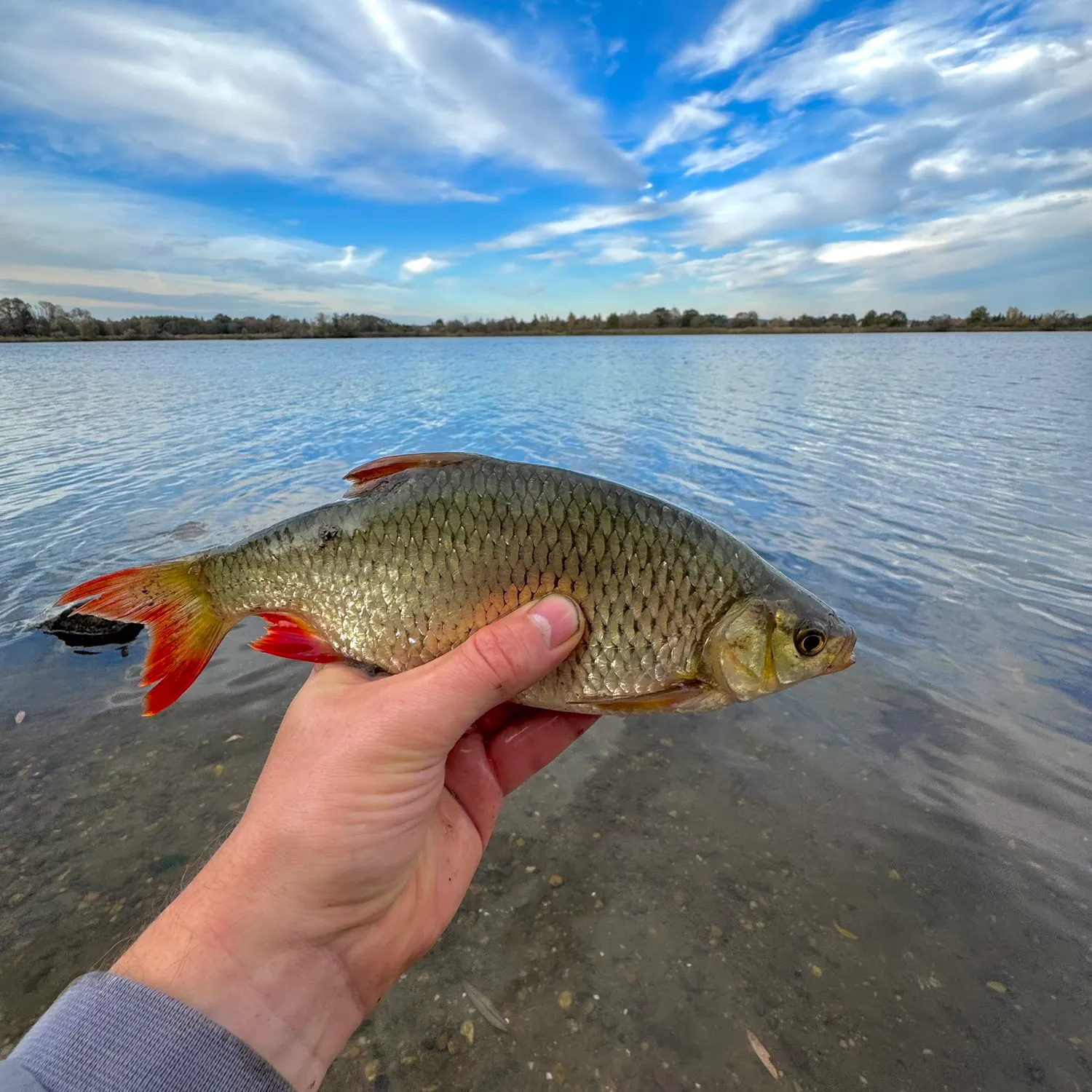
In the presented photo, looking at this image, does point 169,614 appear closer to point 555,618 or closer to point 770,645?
point 555,618

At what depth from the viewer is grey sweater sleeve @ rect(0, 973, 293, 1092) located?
135 cm

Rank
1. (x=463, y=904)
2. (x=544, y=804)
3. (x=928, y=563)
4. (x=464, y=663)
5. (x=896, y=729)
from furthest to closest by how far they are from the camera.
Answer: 1. (x=928, y=563)
2. (x=896, y=729)
3. (x=544, y=804)
4. (x=463, y=904)
5. (x=464, y=663)

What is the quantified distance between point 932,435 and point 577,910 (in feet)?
68.3

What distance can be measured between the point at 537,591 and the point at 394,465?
34.8 inches

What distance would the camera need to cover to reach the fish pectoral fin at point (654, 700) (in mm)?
2484

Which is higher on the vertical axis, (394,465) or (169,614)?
(394,465)

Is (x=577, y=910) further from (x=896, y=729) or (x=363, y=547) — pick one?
(x=896, y=729)

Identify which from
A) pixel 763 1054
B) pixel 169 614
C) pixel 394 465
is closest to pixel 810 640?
pixel 394 465

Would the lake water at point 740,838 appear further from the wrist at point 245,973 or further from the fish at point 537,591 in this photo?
the fish at point 537,591

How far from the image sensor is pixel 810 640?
96.7 inches

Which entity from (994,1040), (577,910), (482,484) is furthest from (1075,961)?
(482,484)

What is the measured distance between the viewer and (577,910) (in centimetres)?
359

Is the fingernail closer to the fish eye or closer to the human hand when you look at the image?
the human hand

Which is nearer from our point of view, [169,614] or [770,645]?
[770,645]
